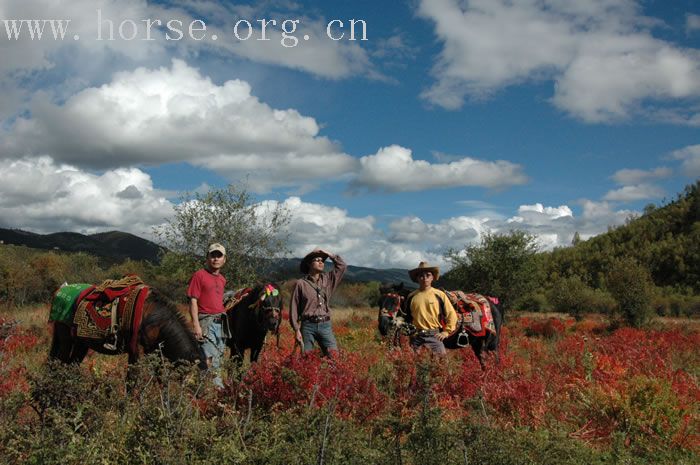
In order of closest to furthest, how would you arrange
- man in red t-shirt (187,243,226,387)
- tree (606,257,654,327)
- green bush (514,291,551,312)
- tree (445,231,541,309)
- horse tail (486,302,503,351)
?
1. man in red t-shirt (187,243,226,387)
2. horse tail (486,302,503,351)
3. tree (606,257,654,327)
4. tree (445,231,541,309)
5. green bush (514,291,551,312)

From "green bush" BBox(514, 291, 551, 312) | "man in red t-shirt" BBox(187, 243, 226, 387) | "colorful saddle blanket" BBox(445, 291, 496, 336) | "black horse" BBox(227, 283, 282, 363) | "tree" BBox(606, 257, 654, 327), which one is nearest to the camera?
"man in red t-shirt" BBox(187, 243, 226, 387)

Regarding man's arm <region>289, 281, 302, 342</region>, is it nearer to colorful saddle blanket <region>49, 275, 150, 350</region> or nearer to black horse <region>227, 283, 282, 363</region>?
black horse <region>227, 283, 282, 363</region>

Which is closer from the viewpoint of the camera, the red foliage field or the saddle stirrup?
Result: the red foliage field

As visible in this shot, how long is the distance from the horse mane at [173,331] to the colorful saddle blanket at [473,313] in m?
4.08

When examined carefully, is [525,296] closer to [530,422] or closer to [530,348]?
[530,348]

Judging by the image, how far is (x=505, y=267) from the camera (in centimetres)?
2809

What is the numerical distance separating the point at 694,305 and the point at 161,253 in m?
34.3

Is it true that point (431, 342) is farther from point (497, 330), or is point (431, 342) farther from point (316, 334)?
point (497, 330)

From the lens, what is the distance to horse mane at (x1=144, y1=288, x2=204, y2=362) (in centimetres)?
601

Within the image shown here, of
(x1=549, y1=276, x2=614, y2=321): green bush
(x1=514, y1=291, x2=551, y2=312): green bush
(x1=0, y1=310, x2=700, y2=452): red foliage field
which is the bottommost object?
(x1=514, y1=291, x2=551, y2=312): green bush

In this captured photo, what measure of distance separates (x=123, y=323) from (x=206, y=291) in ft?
→ 3.20

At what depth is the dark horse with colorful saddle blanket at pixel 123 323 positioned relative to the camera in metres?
6.06

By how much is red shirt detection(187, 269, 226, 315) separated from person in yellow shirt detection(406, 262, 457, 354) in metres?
2.38

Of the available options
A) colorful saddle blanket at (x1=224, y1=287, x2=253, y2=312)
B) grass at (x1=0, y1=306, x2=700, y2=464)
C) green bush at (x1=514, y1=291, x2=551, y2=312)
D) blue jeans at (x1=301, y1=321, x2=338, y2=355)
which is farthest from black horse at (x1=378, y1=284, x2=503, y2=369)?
green bush at (x1=514, y1=291, x2=551, y2=312)
